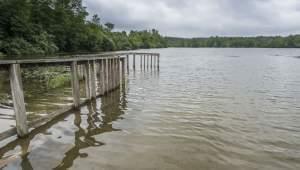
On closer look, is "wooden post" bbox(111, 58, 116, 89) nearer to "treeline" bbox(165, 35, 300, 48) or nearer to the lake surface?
the lake surface

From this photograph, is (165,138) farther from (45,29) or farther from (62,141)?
(45,29)

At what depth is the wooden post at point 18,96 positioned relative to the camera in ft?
18.9

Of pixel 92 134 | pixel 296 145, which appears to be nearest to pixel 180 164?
pixel 92 134

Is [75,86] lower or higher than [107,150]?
higher

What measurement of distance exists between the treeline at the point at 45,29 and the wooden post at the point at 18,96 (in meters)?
29.7

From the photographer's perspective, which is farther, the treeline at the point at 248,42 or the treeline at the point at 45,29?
the treeline at the point at 248,42

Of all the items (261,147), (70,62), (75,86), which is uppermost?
(70,62)

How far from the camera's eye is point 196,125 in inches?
298

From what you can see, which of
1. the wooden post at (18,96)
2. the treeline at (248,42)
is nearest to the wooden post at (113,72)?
the wooden post at (18,96)

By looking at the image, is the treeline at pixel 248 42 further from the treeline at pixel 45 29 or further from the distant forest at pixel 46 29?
the treeline at pixel 45 29

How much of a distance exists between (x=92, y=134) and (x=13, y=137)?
2.04 meters

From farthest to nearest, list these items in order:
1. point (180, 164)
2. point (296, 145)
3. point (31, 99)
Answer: point (31, 99), point (296, 145), point (180, 164)

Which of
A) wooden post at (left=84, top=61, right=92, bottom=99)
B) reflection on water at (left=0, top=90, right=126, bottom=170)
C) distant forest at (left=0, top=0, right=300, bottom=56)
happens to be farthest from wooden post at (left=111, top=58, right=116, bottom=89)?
distant forest at (left=0, top=0, right=300, bottom=56)

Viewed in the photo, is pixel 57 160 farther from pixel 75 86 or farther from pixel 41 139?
pixel 75 86
